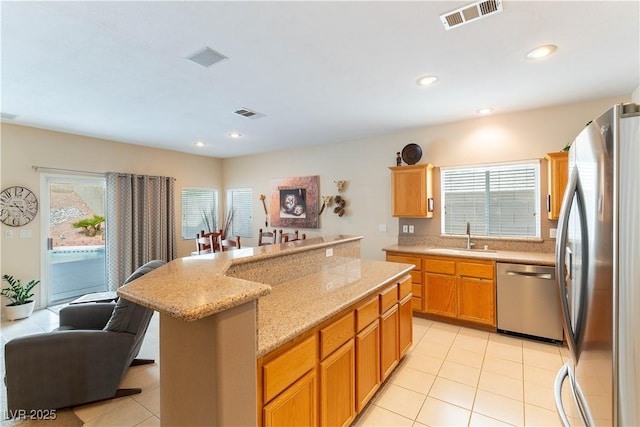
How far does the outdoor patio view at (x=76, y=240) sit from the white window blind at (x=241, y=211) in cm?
249

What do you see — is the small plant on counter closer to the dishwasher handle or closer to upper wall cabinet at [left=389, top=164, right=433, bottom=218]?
upper wall cabinet at [left=389, top=164, right=433, bottom=218]

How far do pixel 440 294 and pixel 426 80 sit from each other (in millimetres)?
2571

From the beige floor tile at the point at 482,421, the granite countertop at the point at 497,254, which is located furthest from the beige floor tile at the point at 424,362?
the granite countertop at the point at 497,254

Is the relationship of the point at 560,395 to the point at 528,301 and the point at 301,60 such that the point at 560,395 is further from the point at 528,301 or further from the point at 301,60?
the point at 301,60

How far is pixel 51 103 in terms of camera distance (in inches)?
128

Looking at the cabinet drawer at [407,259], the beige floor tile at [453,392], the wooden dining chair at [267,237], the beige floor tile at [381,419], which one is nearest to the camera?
the beige floor tile at [381,419]

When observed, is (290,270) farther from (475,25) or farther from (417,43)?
(475,25)

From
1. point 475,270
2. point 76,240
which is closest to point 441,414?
point 475,270

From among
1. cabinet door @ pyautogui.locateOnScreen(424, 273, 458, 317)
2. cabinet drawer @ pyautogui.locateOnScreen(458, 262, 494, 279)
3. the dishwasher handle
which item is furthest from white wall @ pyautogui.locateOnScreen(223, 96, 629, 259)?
the dishwasher handle

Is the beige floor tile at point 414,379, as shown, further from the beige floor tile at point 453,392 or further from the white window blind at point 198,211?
→ the white window blind at point 198,211

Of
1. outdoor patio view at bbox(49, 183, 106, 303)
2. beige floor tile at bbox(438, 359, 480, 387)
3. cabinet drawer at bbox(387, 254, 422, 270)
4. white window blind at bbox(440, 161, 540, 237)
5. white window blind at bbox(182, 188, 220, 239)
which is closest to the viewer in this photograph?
beige floor tile at bbox(438, 359, 480, 387)

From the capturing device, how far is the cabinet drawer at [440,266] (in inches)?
143

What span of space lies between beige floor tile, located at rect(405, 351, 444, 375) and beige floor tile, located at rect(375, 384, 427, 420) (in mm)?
390

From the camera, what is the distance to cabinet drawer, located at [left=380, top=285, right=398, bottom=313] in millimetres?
2207
